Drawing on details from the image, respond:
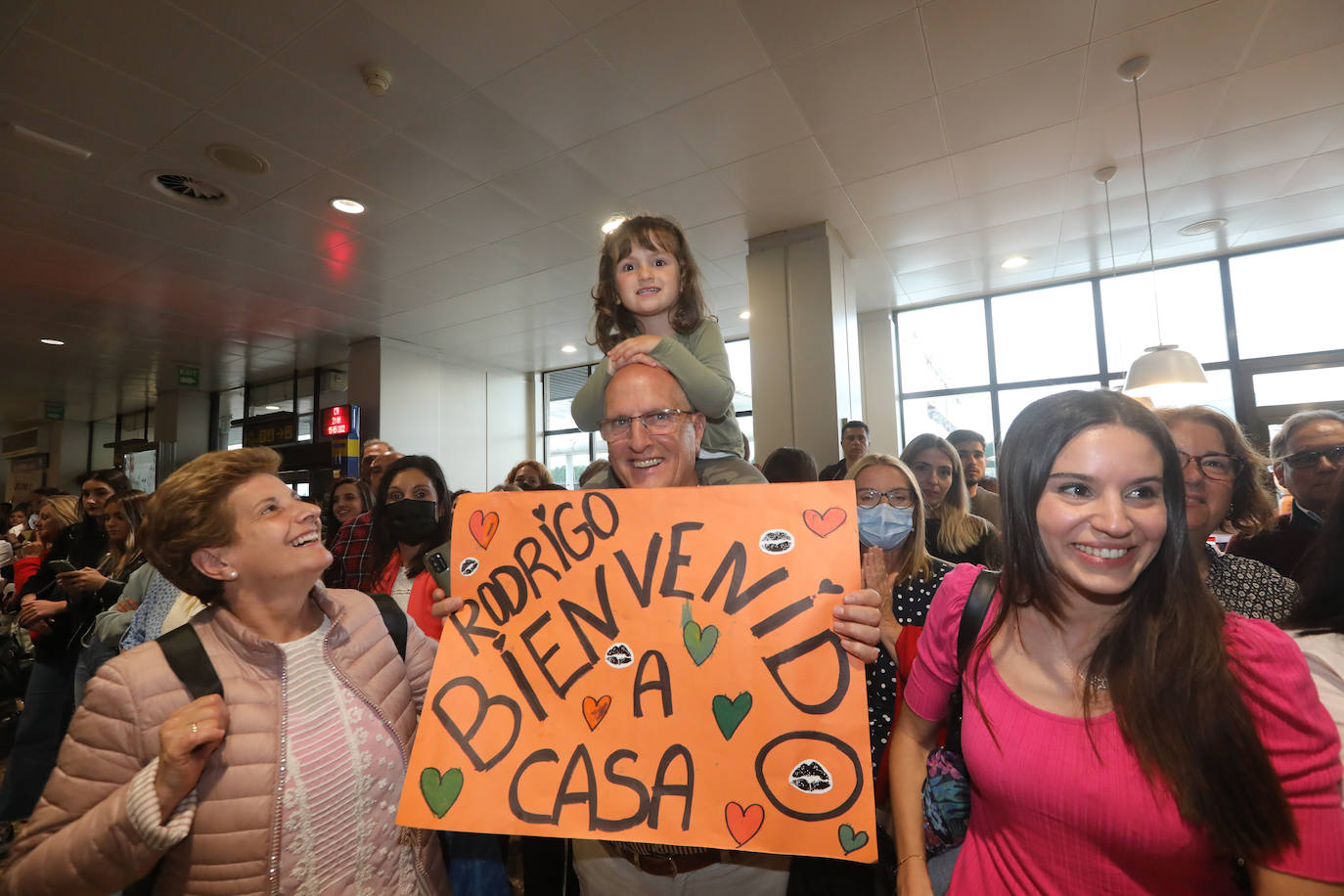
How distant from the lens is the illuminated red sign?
8140 millimetres

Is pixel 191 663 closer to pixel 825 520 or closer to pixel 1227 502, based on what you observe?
pixel 825 520

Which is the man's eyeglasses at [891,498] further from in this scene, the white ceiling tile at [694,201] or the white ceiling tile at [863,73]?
the white ceiling tile at [694,201]

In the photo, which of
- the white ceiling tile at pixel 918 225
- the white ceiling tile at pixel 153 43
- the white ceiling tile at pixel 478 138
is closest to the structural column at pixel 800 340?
the white ceiling tile at pixel 918 225

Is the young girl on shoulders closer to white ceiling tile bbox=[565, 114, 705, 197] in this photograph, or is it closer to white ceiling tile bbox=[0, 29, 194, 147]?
white ceiling tile bbox=[565, 114, 705, 197]

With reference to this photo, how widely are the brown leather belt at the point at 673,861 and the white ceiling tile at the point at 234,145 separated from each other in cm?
461

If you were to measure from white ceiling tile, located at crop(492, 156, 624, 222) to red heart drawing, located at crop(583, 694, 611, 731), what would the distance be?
4.01 metres

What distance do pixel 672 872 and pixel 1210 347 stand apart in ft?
26.5

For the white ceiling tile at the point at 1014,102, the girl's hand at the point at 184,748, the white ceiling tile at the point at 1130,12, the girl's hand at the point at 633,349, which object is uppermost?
the white ceiling tile at the point at 1130,12

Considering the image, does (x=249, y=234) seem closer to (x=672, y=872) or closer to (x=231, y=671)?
(x=231, y=671)

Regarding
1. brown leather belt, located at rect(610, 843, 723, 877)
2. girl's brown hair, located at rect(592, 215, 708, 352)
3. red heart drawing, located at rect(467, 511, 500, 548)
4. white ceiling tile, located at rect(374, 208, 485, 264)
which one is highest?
white ceiling tile, located at rect(374, 208, 485, 264)

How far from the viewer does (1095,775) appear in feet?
2.85

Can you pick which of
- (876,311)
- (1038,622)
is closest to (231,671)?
(1038,622)

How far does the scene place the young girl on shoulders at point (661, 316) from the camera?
1464 mm

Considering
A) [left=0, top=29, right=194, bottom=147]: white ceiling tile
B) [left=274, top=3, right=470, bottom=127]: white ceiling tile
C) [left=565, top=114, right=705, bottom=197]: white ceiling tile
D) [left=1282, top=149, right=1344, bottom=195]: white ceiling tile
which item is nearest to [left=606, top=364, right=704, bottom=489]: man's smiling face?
[left=274, top=3, right=470, bottom=127]: white ceiling tile
